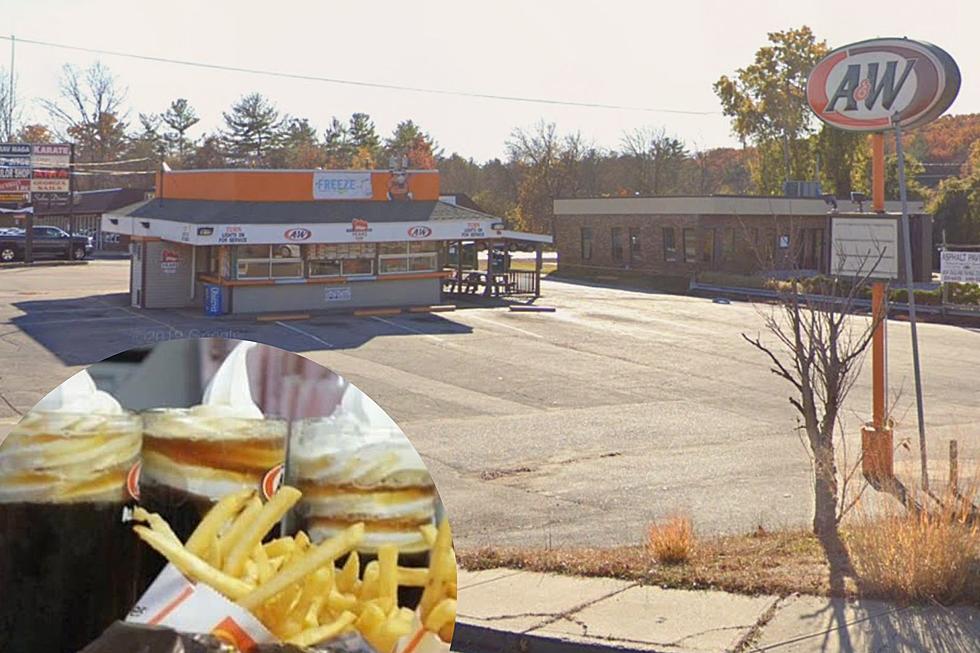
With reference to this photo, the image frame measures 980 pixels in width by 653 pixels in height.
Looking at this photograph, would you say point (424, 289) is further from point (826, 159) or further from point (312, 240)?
point (826, 159)

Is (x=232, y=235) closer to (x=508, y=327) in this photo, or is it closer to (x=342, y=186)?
(x=342, y=186)

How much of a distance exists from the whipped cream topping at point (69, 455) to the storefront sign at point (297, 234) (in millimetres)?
30746

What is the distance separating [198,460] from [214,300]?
31.3m

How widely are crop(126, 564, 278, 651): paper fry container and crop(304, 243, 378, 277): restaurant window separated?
3205 centimetres

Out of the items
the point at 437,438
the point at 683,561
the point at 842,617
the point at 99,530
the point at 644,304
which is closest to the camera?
the point at 99,530

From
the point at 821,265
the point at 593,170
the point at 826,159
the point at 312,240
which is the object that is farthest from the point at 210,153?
the point at 312,240

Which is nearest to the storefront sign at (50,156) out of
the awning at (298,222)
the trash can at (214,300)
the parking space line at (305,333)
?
the awning at (298,222)

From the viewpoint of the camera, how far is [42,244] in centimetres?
5475

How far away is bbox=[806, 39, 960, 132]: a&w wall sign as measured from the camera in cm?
1388

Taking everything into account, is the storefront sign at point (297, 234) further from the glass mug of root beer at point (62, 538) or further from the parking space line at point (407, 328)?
the glass mug of root beer at point (62, 538)

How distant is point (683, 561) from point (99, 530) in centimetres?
673

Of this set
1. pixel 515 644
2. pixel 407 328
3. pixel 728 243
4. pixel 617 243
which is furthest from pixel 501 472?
pixel 617 243

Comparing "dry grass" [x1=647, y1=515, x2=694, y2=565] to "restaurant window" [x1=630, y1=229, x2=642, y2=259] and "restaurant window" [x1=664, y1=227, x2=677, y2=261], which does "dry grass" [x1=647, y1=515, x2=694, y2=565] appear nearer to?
A: "restaurant window" [x1=664, y1=227, x2=677, y2=261]

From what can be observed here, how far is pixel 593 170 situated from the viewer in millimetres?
84438
